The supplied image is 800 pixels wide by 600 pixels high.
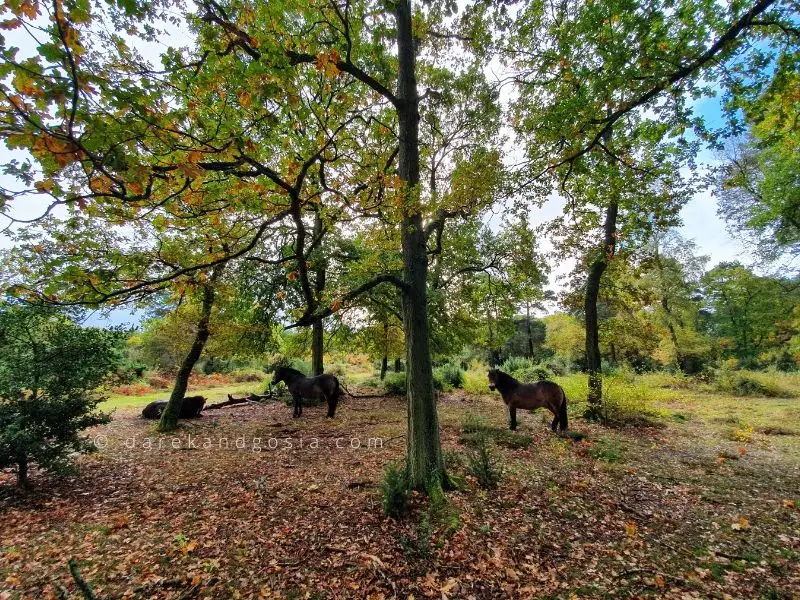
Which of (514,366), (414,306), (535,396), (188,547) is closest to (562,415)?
(535,396)

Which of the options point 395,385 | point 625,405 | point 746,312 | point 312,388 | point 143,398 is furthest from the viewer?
point 746,312

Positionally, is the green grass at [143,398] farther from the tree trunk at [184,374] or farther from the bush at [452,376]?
the bush at [452,376]

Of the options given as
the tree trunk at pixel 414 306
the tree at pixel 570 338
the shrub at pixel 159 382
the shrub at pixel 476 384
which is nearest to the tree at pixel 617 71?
the tree trunk at pixel 414 306

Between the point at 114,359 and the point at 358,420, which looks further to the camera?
the point at 358,420

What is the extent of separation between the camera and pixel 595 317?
10.4 m

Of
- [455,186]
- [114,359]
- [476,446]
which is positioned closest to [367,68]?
[455,186]

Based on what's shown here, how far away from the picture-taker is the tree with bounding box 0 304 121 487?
518cm

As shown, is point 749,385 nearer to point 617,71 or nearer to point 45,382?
point 617,71

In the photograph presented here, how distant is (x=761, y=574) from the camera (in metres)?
3.38

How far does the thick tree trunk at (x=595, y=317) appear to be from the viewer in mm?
9820

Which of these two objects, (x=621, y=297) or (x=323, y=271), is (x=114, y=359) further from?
(x=621, y=297)

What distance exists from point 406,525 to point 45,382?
248 inches

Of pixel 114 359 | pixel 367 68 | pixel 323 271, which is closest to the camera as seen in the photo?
pixel 114 359

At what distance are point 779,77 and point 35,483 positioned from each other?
1263 cm
